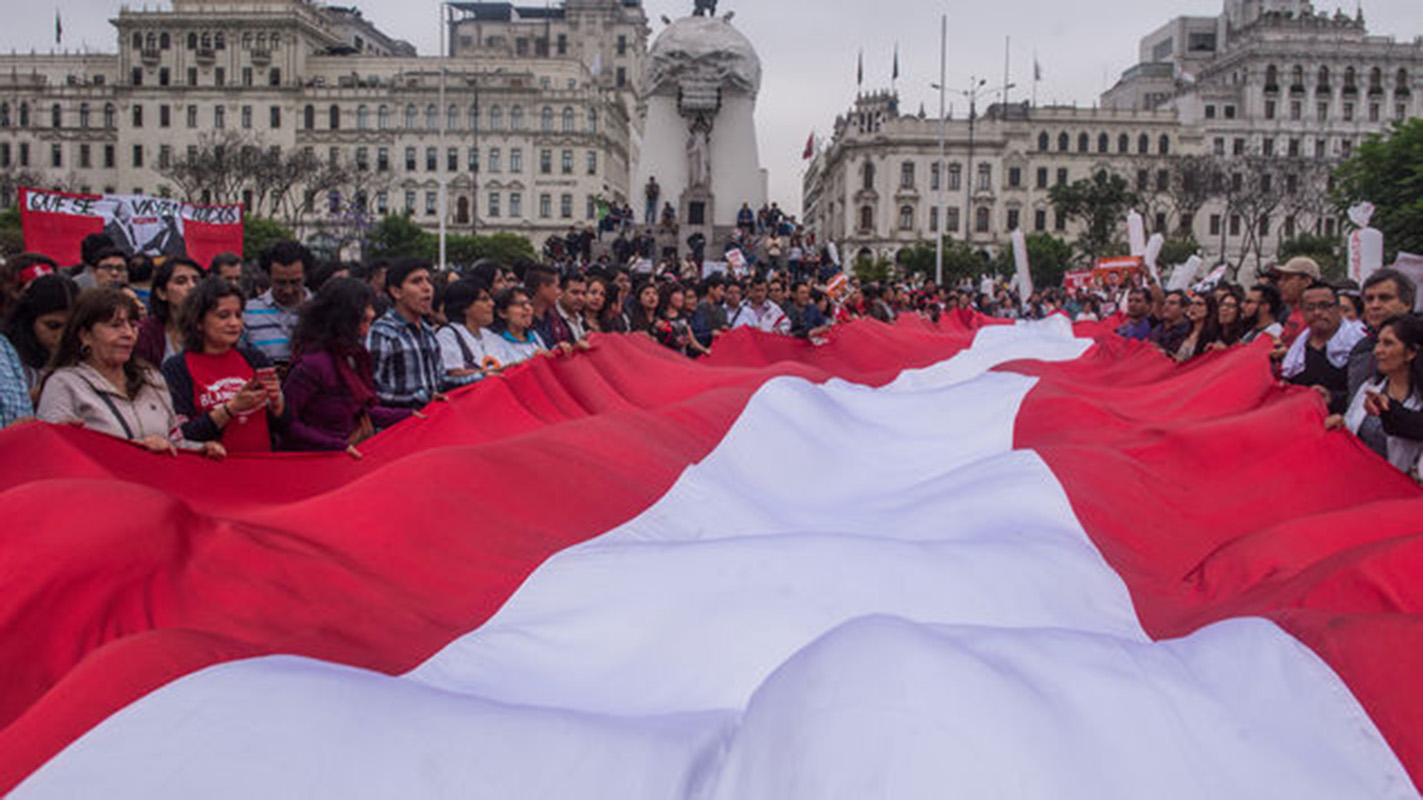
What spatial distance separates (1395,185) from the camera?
98.1 feet

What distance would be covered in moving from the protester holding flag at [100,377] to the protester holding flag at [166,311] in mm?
825

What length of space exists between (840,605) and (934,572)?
44 centimetres

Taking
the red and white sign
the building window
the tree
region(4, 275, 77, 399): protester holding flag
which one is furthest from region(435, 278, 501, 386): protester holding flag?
the building window

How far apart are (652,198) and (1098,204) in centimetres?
4396

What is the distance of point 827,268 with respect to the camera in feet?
114

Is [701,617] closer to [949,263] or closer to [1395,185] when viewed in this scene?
[1395,185]

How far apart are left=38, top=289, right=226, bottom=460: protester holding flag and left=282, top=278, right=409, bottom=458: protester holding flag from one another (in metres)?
0.99

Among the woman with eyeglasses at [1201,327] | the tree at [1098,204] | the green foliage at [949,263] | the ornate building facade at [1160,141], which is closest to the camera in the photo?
the woman with eyeglasses at [1201,327]

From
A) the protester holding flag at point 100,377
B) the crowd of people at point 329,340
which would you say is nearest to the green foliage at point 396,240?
the crowd of people at point 329,340

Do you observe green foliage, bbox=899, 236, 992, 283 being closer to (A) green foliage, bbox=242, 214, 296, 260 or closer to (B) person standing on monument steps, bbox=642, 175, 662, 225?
(A) green foliage, bbox=242, 214, 296, 260

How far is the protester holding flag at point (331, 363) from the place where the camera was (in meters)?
5.88

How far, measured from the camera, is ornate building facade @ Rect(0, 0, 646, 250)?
3597 inches

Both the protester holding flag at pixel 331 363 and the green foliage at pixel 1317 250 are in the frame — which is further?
the green foliage at pixel 1317 250

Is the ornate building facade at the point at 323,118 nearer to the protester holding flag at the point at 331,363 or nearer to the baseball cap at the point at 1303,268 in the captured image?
the baseball cap at the point at 1303,268
